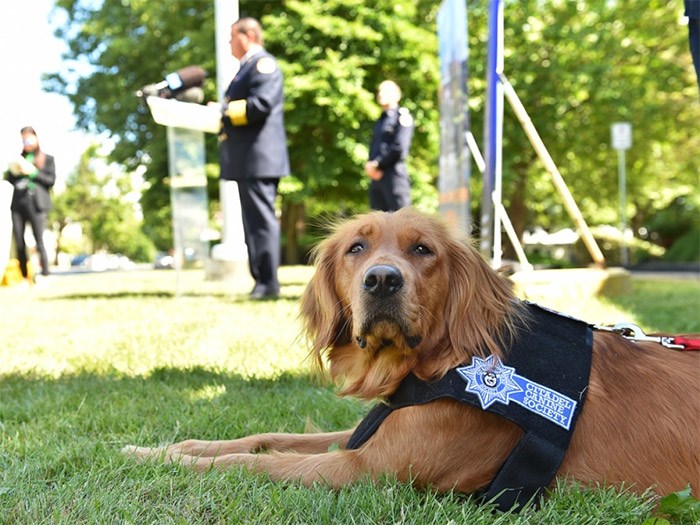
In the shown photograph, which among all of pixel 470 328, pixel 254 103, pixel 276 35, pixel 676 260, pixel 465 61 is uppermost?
pixel 276 35

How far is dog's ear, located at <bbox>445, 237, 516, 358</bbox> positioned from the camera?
2160mm

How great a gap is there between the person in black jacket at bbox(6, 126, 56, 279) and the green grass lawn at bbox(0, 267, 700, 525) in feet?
15.9

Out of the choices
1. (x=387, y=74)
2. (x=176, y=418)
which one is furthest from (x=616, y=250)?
(x=176, y=418)

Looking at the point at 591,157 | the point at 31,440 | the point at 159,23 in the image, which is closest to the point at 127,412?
the point at 31,440

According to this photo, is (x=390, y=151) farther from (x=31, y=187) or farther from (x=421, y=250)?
(x=31, y=187)

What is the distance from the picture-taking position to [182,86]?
7.67m

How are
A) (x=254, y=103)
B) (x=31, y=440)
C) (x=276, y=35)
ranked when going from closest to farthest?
Result: 1. (x=31, y=440)
2. (x=254, y=103)
3. (x=276, y=35)

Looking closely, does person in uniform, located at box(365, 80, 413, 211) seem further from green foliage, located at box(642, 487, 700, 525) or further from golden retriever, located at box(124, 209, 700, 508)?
green foliage, located at box(642, 487, 700, 525)

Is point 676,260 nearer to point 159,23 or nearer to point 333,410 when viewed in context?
point 159,23

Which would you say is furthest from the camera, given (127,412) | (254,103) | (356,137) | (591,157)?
(591,157)

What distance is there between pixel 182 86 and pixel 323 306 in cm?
593

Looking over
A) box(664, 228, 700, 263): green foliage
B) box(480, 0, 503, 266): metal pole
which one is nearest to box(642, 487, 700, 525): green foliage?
box(480, 0, 503, 266): metal pole

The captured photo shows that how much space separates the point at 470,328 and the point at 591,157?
75.1ft

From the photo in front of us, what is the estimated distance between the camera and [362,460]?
211 cm
